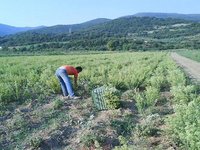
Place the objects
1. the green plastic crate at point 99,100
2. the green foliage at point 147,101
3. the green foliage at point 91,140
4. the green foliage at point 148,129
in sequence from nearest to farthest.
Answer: the green foliage at point 91,140
the green foliage at point 148,129
the green foliage at point 147,101
the green plastic crate at point 99,100

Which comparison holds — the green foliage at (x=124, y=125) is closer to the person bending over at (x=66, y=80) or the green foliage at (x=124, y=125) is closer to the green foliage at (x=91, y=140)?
the green foliage at (x=91, y=140)

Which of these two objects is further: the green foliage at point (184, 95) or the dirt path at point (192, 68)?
the dirt path at point (192, 68)

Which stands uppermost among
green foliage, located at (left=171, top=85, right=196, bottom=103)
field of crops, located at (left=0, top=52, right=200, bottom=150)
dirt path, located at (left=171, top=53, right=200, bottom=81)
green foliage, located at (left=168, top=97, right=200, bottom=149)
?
green foliage, located at (left=168, top=97, right=200, bottom=149)

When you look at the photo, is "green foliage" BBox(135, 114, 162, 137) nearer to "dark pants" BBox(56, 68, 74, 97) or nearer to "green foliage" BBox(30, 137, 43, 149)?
"green foliage" BBox(30, 137, 43, 149)

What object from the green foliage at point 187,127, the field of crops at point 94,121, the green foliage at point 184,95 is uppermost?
the green foliage at point 187,127

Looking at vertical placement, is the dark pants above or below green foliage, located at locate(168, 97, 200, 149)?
below

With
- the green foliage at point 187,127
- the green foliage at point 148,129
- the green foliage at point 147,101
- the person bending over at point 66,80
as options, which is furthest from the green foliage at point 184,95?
the person bending over at point 66,80

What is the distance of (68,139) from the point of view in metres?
8.86

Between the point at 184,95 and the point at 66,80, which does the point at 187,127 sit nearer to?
the point at 184,95

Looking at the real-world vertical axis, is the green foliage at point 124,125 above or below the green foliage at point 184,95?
below

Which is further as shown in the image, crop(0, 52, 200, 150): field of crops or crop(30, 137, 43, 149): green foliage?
crop(30, 137, 43, 149): green foliage

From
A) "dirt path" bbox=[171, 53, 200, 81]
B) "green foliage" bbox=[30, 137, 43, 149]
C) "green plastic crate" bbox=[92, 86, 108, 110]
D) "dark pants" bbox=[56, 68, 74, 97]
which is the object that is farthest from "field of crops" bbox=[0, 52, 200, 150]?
"dirt path" bbox=[171, 53, 200, 81]

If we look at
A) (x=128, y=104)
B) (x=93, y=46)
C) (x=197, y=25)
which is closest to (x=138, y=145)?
(x=128, y=104)

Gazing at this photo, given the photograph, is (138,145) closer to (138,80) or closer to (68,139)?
(68,139)
